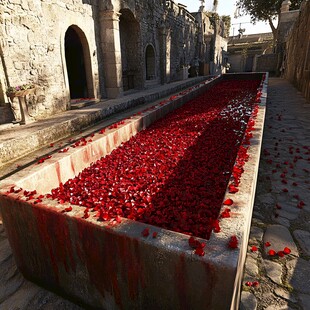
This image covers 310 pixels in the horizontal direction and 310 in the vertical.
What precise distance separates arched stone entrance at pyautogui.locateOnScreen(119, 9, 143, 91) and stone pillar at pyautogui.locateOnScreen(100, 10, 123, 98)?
7.90ft

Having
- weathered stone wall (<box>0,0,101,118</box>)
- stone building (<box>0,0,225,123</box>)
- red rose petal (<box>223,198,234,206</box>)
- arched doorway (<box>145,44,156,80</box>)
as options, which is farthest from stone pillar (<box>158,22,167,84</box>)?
red rose petal (<box>223,198,234,206</box>)

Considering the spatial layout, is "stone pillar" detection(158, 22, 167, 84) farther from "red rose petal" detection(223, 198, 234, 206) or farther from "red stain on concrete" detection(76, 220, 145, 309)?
"red stain on concrete" detection(76, 220, 145, 309)

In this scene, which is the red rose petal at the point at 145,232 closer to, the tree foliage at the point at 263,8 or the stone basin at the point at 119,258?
the stone basin at the point at 119,258

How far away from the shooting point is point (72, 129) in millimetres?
6105

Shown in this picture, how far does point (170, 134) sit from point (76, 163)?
229 centimetres

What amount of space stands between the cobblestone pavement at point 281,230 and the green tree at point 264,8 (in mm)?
29389

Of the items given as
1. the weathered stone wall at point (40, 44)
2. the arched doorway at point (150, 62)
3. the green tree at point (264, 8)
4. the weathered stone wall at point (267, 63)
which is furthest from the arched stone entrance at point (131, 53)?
the green tree at point (264, 8)

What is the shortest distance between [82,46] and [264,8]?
28235 mm

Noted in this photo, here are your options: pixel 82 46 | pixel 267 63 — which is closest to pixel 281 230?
pixel 82 46

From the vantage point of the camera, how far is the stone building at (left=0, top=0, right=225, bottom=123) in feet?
19.7

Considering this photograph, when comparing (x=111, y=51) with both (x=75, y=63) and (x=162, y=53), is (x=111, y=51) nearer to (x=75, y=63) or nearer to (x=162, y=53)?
(x=75, y=63)

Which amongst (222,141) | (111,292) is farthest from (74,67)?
(111,292)

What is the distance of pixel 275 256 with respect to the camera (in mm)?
2320

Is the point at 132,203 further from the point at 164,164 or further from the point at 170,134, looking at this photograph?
the point at 170,134
